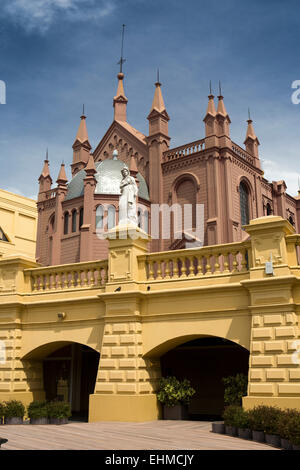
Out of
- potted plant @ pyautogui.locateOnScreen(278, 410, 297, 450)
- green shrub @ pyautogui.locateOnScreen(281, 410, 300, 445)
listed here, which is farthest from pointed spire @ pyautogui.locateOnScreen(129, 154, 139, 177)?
green shrub @ pyautogui.locateOnScreen(281, 410, 300, 445)

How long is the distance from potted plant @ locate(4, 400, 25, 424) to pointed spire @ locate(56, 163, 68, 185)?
2540 cm

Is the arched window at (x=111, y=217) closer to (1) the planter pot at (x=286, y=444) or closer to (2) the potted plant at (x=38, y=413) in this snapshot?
(2) the potted plant at (x=38, y=413)

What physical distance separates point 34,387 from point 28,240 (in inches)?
1215

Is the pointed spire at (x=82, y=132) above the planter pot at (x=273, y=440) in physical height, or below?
above

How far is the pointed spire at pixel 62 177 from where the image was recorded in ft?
124

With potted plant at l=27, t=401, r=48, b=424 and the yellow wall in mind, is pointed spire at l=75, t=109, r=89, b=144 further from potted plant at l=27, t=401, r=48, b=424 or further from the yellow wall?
potted plant at l=27, t=401, r=48, b=424

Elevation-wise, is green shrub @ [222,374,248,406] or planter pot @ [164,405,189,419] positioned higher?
green shrub @ [222,374,248,406]

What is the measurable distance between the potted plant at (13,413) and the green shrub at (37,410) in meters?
0.25

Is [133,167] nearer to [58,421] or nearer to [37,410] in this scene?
[37,410]

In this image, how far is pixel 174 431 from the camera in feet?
36.6

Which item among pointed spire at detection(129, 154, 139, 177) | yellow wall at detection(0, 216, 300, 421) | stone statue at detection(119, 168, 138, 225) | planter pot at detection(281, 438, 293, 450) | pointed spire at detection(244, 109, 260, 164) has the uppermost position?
pointed spire at detection(244, 109, 260, 164)

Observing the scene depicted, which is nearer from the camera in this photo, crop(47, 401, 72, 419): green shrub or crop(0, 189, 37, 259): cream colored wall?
crop(47, 401, 72, 419): green shrub

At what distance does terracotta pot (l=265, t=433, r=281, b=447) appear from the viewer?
9.24 m

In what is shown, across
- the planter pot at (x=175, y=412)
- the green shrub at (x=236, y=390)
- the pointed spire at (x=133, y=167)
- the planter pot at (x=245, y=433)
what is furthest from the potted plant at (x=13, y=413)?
the pointed spire at (x=133, y=167)
